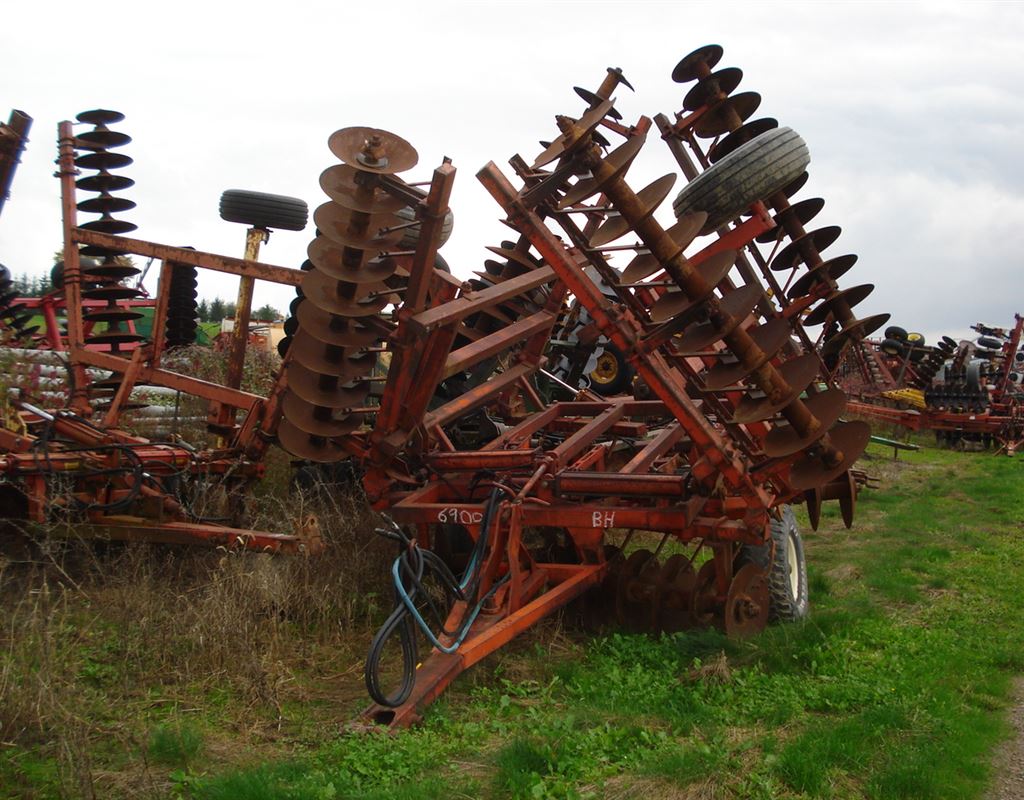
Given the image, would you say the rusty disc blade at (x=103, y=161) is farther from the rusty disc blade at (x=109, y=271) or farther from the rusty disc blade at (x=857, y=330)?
the rusty disc blade at (x=857, y=330)

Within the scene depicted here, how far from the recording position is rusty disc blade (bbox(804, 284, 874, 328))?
566 centimetres

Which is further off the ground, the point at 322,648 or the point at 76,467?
the point at 76,467

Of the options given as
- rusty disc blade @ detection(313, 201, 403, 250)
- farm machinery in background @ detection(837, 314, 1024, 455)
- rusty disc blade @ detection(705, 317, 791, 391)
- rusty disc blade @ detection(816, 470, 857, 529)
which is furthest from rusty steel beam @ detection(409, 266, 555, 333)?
farm machinery in background @ detection(837, 314, 1024, 455)

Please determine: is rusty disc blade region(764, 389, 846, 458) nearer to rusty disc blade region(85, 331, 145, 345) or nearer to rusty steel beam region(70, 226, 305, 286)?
rusty steel beam region(70, 226, 305, 286)

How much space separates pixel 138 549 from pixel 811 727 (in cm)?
404

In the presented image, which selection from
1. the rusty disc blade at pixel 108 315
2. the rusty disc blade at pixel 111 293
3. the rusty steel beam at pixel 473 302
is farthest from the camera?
the rusty disc blade at pixel 108 315

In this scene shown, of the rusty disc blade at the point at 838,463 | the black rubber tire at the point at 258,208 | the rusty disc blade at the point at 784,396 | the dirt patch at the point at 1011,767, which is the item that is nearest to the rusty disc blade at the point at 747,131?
the rusty disc blade at the point at 784,396

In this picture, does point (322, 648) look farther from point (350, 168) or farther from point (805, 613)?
point (805, 613)

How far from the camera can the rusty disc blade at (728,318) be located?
438cm

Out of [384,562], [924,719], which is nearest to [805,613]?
[924,719]

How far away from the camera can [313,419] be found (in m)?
5.67

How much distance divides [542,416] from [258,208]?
2.93 meters

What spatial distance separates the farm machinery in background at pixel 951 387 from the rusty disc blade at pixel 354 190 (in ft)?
51.7

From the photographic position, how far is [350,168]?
5.16m
